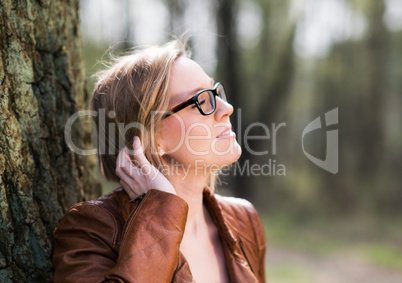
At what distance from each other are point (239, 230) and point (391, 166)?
37.0ft

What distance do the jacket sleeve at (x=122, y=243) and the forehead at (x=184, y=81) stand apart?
0.52 metres

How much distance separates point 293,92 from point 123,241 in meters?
11.7

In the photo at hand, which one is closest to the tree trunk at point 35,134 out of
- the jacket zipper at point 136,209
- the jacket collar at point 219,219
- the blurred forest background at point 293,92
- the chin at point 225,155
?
the jacket zipper at point 136,209

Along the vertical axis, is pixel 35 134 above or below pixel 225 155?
above

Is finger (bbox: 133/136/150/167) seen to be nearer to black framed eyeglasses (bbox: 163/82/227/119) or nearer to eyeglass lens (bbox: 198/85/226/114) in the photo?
Answer: black framed eyeglasses (bbox: 163/82/227/119)

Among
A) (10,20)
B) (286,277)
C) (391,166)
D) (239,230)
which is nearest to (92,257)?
(239,230)

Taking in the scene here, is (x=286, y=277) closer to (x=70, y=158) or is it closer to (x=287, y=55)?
(x=70, y=158)

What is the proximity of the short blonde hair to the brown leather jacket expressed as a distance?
33cm

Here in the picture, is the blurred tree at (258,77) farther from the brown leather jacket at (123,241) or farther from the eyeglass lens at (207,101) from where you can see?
the brown leather jacket at (123,241)

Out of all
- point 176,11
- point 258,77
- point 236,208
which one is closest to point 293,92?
point 258,77

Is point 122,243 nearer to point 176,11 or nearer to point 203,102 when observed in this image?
point 203,102

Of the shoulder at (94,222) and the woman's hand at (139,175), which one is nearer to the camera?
the shoulder at (94,222)

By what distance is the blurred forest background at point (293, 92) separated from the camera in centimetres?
1041

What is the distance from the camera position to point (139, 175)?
76.2 inches
